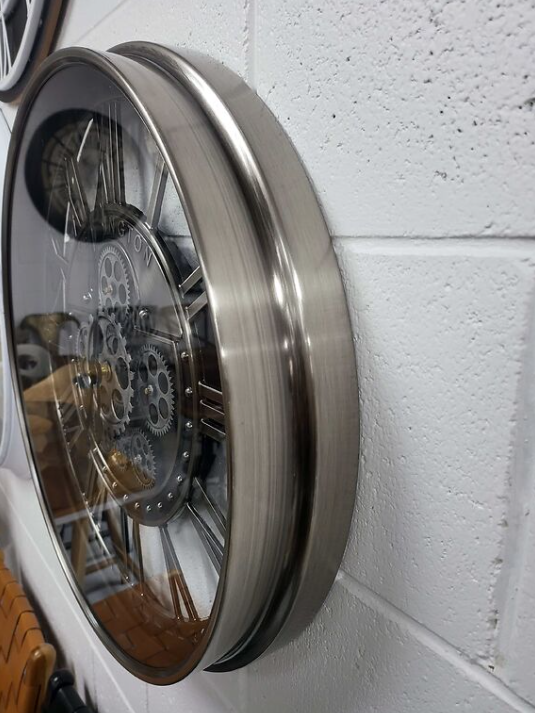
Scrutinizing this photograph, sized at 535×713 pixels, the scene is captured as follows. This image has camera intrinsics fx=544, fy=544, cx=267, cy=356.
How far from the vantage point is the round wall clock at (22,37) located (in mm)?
764

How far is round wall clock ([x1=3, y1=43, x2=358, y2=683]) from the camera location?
353 mm

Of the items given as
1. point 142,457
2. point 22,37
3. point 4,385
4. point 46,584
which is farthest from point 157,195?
point 46,584

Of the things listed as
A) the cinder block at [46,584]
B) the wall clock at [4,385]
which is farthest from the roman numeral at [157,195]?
the cinder block at [46,584]

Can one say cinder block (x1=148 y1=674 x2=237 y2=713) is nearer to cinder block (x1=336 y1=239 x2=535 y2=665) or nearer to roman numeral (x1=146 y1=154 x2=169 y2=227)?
cinder block (x1=336 y1=239 x2=535 y2=665)

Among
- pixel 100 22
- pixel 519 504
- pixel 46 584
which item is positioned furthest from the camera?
pixel 46 584

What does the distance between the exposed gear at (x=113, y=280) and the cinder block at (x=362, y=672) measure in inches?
13.3

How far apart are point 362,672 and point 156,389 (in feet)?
0.94

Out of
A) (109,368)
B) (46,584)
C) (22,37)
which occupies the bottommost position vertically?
(46,584)

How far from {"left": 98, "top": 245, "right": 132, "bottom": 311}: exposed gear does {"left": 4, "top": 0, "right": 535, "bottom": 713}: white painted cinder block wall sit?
220 mm

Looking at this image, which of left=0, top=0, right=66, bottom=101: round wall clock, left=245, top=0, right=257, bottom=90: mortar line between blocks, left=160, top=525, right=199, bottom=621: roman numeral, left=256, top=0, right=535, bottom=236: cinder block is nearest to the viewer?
left=256, top=0, right=535, bottom=236: cinder block

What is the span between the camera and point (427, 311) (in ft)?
1.04

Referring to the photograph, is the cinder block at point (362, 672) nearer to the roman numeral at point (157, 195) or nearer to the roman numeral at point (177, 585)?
the roman numeral at point (177, 585)

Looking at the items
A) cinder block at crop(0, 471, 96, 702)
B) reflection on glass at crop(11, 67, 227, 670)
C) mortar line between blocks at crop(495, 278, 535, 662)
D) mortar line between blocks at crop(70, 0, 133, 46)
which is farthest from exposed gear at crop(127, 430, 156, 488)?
cinder block at crop(0, 471, 96, 702)

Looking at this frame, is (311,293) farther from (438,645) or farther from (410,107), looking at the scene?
(438,645)
